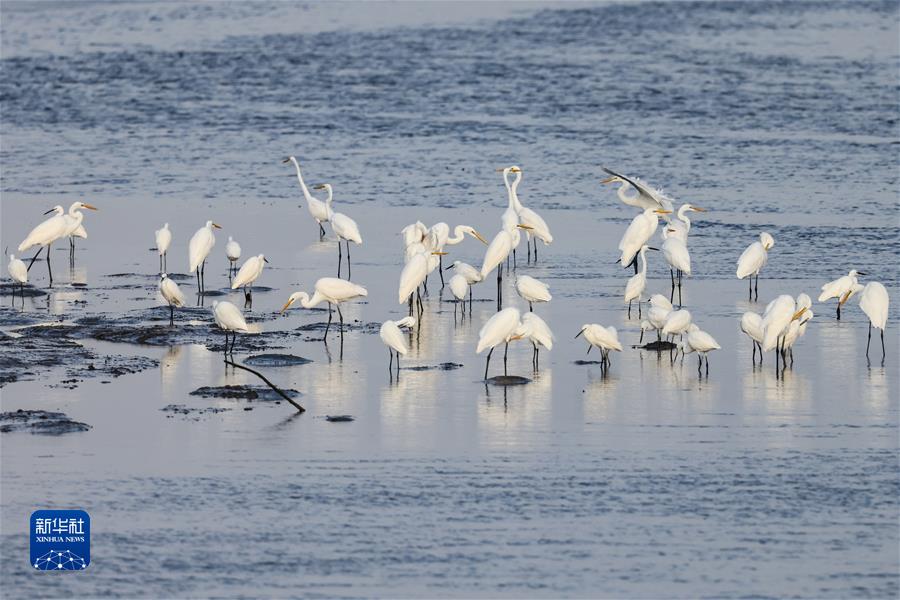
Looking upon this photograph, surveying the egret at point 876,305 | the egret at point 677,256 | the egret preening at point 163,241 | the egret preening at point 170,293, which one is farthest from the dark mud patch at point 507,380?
the egret preening at point 163,241

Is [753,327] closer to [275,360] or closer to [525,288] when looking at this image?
[525,288]

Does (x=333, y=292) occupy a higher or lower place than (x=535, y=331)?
higher

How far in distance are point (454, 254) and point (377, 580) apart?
33.3 ft

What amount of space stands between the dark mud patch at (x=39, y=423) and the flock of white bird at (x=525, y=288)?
88.6 inches

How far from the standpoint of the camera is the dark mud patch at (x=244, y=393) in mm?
11195

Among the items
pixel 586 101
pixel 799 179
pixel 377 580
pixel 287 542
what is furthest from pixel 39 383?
→ pixel 586 101

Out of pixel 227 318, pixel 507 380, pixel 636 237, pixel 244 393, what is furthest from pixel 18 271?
pixel 636 237

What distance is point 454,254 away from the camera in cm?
1780

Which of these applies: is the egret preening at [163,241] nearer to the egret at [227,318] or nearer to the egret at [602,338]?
the egret at [227,318]

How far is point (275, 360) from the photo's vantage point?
12.4 m

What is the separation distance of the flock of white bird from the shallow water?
0.24 m

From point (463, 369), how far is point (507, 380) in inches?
22.9

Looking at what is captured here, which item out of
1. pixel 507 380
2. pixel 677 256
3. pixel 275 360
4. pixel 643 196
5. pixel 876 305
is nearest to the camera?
pixel 507 380

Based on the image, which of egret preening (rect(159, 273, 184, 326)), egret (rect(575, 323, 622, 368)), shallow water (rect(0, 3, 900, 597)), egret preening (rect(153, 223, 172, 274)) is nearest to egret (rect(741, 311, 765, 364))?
shallow water (rect(0, 3, 900, 597))
